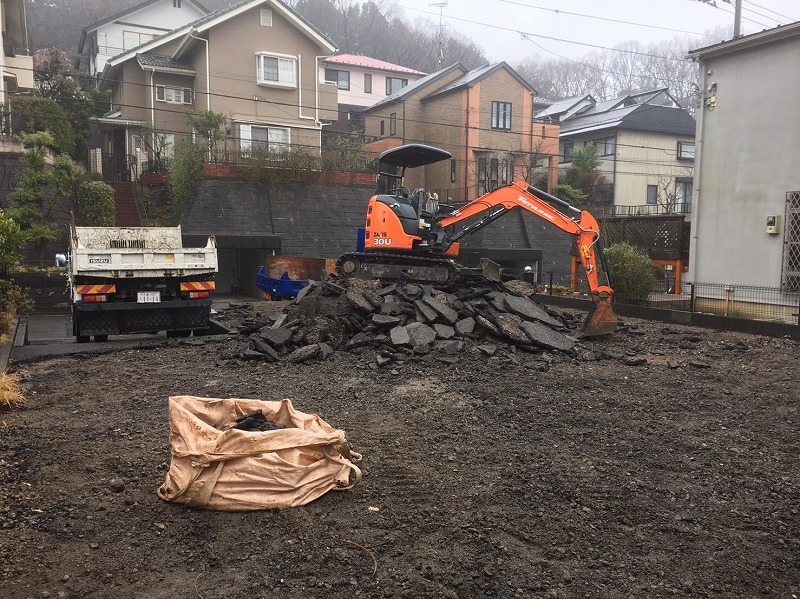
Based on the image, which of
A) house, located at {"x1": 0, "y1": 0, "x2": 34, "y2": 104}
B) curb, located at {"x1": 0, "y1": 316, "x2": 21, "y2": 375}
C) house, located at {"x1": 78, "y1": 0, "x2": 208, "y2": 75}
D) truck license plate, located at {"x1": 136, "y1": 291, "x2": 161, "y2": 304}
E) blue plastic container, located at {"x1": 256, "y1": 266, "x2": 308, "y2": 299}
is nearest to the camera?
curb, located at {"x1": 0, "y1": 316, "x2": 21, "y2": 375}

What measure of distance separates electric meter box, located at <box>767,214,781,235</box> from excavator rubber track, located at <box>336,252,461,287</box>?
6.70 metres

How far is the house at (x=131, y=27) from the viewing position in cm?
4041

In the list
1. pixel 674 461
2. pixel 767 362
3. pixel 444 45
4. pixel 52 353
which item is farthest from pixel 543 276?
pixel 444 45

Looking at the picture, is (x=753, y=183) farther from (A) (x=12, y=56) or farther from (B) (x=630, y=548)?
(A) (x=12, y=56)

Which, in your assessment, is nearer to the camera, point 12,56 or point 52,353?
point 52,353

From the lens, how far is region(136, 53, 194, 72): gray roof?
2872cm

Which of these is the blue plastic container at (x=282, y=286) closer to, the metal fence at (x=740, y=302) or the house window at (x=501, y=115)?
the metal fence at (x=740, y=302)

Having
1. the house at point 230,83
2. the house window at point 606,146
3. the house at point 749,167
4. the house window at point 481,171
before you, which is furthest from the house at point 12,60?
the house window at point 606,146

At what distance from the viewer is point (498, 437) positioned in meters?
6.30

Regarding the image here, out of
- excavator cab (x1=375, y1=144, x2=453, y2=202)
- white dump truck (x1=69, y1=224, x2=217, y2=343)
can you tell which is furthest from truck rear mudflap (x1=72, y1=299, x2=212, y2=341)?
excavator cab (x1=375, y1=144, x2=453, y2=202)

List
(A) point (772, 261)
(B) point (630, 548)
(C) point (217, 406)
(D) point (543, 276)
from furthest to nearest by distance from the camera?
(D) point (543, 276)
(A) point (772, 261)
(C) point (217, 406)
(B) point (630, 548)

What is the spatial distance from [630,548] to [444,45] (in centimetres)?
6494

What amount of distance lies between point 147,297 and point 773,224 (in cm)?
1283

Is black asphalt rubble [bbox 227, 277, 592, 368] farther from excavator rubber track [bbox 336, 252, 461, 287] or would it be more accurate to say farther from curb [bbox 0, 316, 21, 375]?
curb [bbox 0, 316, 21, 375]
